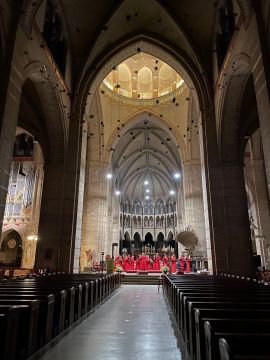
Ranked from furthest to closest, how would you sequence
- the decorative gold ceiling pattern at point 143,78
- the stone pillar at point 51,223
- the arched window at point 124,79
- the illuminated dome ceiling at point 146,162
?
the illuminated dome ceiling at point 146,162 < the arched window at point 124,79 < the decorative gold ceiling pattern at point 143,78 < the stone pillar at point 51,223

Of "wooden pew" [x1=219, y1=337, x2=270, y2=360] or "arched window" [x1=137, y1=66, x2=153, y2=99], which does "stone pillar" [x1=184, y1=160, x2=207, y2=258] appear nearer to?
"arched window" [x1=137, y1=66, x2=153, y2=99]

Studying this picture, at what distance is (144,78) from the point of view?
2338cm

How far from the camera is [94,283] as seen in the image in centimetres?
653

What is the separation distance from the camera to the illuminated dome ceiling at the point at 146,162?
26681 mm

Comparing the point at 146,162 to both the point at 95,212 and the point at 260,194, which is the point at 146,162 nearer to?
the point at 95,212

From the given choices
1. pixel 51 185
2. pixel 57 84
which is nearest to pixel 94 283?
pixel 51 185

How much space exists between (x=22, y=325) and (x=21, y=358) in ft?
1.00

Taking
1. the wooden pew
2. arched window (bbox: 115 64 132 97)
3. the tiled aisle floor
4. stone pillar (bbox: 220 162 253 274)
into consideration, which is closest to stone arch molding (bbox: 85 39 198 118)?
stone pillar (bbox: 220 162 253 274)

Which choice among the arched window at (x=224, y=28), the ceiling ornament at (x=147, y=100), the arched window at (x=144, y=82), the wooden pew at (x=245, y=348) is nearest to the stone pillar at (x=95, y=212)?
the ceiling ornament at (x=147, y=100)

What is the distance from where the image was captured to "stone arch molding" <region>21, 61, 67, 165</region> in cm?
1007

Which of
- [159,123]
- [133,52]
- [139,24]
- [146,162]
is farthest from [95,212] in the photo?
[146,162]

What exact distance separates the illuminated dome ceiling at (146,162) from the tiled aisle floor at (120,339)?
18097 millimetres

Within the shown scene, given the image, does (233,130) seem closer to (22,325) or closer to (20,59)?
(20,59)

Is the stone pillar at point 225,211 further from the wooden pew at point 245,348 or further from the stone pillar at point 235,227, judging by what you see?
the wooden pew at point 245,348
